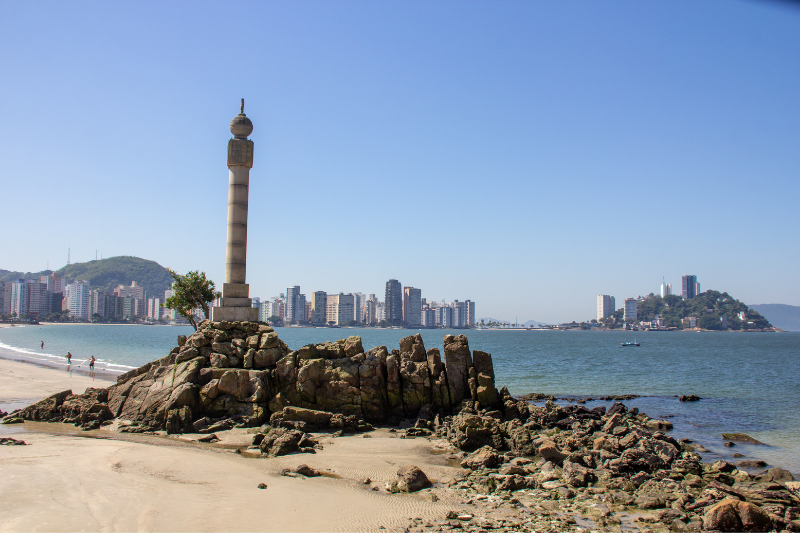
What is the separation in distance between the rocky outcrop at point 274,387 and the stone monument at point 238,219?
5.51 feet

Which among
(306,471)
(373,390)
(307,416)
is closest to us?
(306,471)

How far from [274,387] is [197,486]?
361 inches

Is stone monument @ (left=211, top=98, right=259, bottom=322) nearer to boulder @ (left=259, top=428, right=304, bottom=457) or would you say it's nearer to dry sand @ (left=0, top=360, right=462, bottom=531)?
dry sand @ (left=0, top=360, right=462, bottom=531)

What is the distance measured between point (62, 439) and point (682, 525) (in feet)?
58.4

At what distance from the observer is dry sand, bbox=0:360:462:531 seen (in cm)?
1019

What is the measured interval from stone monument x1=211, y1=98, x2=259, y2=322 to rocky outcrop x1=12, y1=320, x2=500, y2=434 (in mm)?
1679

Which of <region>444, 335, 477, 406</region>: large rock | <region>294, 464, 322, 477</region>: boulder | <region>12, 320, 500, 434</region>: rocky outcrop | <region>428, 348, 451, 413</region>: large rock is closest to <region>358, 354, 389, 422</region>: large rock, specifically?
<region>12, 320, 500, 434</region>: rocky outcrop

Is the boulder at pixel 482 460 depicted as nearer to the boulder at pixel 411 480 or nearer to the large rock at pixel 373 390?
the boulder at pixel 411 480

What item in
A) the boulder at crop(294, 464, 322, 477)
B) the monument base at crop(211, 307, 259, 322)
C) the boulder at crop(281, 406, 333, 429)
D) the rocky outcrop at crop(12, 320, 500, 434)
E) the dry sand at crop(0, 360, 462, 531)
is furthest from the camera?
the monument base at crop(211, 307, 259, 322)

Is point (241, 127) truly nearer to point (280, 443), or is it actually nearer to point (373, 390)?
point (373, 390)

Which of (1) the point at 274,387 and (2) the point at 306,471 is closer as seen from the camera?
(2) the point at 306,471

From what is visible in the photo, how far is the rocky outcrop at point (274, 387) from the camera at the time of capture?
66.6 ft

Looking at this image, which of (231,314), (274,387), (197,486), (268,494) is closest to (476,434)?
(268,494)

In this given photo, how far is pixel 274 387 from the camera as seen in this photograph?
21.8 m
